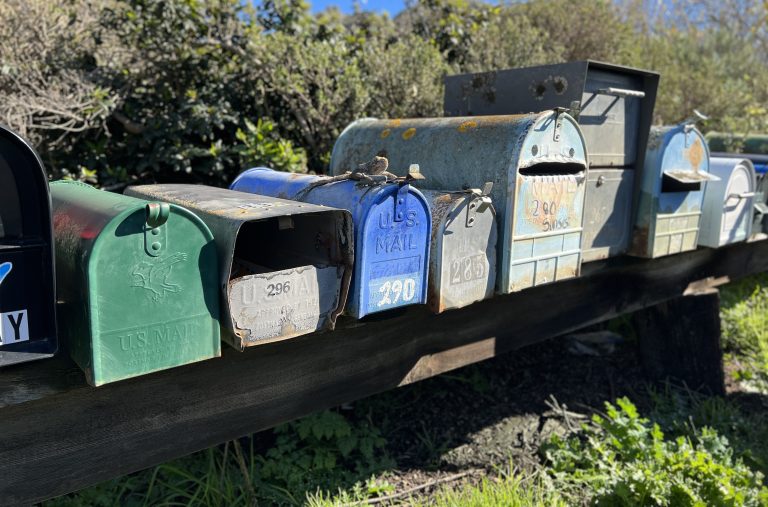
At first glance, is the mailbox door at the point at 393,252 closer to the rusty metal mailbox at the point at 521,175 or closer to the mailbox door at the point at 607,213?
the rusty metal mailbox at the point at 521,175

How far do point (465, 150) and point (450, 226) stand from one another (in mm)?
430

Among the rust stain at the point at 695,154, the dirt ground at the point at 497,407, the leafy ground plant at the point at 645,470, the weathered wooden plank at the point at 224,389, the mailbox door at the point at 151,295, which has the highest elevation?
the rust stain at the point at 695,154

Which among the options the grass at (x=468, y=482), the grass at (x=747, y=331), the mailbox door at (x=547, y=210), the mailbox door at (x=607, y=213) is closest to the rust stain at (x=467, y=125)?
the mailbox door at (x=547, y=210)

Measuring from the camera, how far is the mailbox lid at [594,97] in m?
2.16

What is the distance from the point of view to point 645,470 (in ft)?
7.00

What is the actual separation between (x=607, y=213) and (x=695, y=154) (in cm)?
52

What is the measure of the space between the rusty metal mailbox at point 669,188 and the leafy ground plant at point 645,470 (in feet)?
2.17

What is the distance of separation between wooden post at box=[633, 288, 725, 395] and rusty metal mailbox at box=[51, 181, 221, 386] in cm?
264

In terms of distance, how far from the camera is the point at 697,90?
601 cm

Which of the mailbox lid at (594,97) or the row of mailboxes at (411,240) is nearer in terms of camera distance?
the row of mailboxes at (411,240)

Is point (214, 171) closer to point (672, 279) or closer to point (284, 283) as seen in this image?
point (284, 283)

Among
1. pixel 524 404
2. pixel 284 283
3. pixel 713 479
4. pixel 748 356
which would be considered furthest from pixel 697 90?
pixel 284 283

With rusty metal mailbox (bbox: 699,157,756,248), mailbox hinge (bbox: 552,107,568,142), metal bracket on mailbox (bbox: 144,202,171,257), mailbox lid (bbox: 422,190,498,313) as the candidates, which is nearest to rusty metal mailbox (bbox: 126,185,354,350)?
metal bracket on mailbox (bbox: 144,202,171,257)

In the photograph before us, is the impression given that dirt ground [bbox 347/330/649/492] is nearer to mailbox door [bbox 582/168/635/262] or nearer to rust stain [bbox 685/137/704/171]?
mailbox door [bbox 582/168/635/262]
